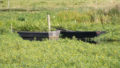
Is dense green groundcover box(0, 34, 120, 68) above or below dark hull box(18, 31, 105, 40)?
above

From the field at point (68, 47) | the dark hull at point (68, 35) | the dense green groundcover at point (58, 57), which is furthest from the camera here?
the dark hull at point (68, 35)

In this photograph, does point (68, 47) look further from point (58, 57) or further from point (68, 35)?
point (68, 35)

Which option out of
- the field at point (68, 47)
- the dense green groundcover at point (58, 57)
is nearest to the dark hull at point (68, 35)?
the field at point (68, 47)

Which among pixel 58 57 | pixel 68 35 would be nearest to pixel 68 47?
pixel 58 57

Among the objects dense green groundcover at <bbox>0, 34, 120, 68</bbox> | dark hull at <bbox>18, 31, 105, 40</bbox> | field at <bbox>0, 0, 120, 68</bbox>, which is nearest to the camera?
dense green groundcover at <bbox>0, 34, 120, 68</bbox>

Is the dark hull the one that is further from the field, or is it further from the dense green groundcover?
the dense green groundcover

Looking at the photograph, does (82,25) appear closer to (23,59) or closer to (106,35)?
(106,35)

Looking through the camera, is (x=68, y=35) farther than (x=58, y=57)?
Yes

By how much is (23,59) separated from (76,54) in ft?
5.81

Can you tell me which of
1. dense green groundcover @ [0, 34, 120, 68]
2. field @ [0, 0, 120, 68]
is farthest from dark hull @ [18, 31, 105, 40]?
dense green groundcover @ [0, 34, 120, 68]

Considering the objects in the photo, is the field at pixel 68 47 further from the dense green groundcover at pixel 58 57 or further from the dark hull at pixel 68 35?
the dark hull at pixel 68 35

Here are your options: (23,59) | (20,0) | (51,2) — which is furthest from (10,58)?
(20,0)

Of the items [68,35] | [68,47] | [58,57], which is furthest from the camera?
[68,35]

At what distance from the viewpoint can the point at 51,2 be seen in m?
39.8
